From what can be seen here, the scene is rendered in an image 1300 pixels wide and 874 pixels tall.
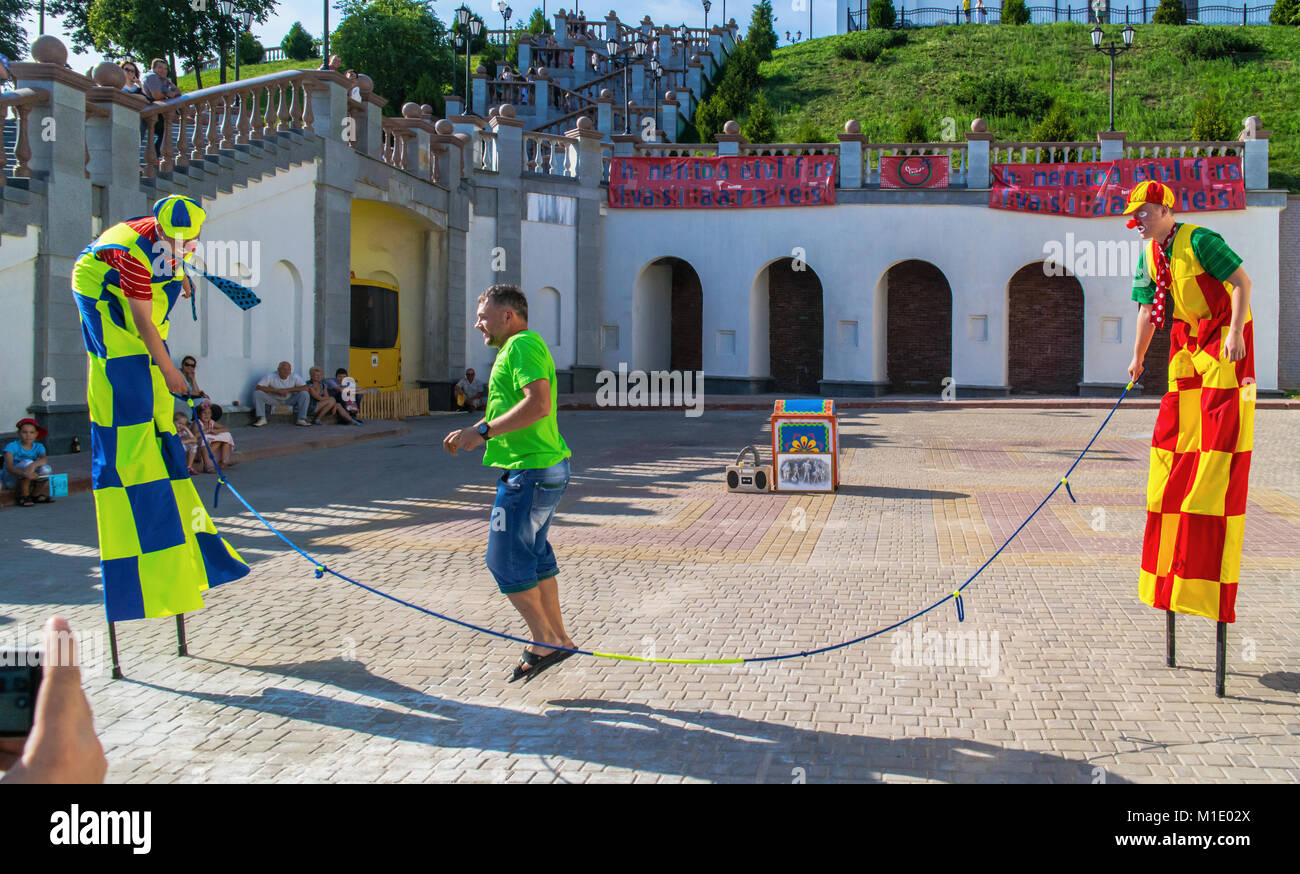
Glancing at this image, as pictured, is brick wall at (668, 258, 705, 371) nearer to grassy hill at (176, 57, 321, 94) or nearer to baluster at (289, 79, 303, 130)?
baluster at (289, 79, 303, 130)

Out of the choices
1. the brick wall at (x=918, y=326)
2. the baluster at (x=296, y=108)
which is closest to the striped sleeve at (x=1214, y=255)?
the baluster at (x=296, y=108)

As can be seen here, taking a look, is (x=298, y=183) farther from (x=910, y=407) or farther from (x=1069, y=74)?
(x=1069, y=74)

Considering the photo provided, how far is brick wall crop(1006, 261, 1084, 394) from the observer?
29.0 m

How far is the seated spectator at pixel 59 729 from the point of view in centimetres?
199

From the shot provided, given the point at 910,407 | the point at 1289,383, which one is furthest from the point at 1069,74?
the point at 910,407

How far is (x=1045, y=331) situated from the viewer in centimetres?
2925

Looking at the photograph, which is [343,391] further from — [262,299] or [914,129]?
[914,129]

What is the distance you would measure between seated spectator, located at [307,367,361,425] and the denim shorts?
14.7 m

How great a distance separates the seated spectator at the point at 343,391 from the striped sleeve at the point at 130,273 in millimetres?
14229

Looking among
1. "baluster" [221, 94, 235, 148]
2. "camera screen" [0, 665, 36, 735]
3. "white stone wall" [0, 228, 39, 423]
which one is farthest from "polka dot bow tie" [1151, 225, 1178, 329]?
"baluster" [221, 94, 235, 148]

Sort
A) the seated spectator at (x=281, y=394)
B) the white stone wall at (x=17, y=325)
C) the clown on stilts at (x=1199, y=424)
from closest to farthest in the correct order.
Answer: the clown on stilts at (x=1199, y=424), the white stone wall at (x=17, y=325), the seated spectator at (x=281, y=394)

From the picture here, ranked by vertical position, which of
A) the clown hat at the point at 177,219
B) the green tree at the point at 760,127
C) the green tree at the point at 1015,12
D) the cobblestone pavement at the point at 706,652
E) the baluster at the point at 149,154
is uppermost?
the green tree at the point at 1015,12

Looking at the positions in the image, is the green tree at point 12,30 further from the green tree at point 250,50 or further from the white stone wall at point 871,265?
the white stone wall at point 871,265

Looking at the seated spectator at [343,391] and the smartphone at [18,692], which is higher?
the seated spectator at [343,391]
